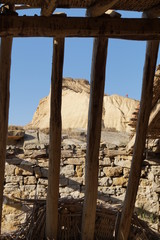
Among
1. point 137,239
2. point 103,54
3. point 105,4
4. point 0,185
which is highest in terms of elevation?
point 105,4

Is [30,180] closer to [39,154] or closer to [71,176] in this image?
[39,154]

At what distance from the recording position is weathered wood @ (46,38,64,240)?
3.11 m

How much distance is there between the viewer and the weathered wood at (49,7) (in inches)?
100

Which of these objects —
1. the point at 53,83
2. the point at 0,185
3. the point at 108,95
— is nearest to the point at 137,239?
the point at 0,185

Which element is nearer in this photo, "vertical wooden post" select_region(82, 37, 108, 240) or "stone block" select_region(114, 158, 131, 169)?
"vertical wooden post" select_region(82, 37, 108, 240)

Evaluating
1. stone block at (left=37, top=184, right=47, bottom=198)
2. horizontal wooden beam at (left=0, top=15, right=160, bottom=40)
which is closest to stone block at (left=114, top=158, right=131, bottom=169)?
stone block at (left=37, top=184, right=47, bottom=198)

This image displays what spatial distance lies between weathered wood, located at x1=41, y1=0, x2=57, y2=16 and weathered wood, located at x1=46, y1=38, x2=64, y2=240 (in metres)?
0.40

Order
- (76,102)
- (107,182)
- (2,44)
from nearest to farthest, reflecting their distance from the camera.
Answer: (2,44)
(107,182)
(76,102)

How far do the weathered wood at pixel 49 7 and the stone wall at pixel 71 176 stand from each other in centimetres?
358

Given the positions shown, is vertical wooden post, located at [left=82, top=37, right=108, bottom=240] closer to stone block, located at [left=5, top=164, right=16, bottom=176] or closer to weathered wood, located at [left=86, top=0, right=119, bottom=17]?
weathered wood, located at [left=86, top=0, right=119, bottom=17]

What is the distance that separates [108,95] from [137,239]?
24529mm

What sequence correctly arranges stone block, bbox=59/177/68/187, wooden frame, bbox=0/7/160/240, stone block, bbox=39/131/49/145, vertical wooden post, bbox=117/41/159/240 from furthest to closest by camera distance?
1. stone block, bbox=39/131/49/145
2. stone block, bbox=59/177/68/187
3. vertical wooden post, bbox=117/41/159/240
4. wooden frame, bbox=0/7/160/240

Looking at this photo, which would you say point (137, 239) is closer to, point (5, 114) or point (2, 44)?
point (5, 114)

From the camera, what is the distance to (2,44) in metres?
3.03
